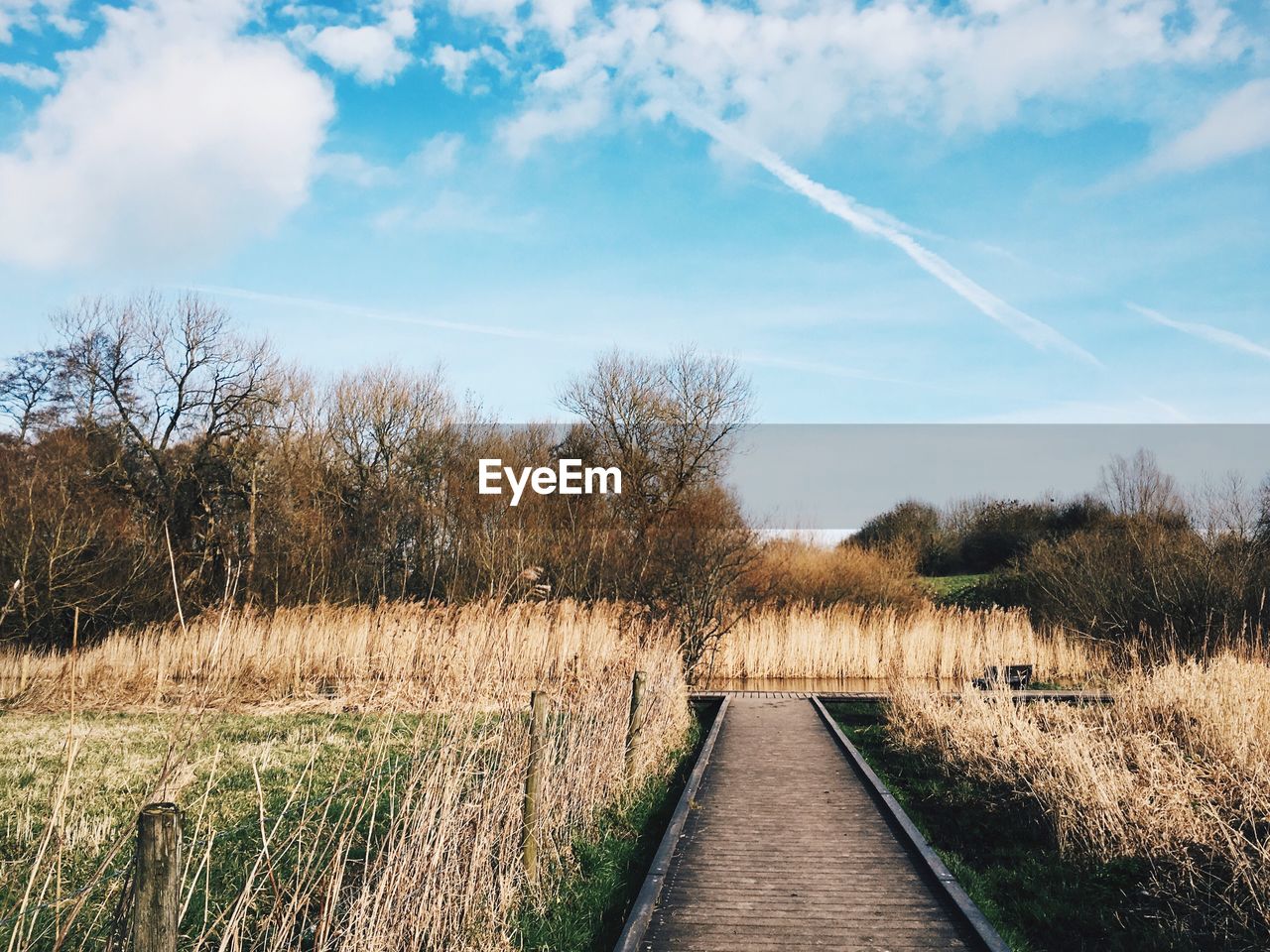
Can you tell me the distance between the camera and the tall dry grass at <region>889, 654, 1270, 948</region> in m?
5.66

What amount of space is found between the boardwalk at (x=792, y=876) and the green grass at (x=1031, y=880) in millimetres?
537

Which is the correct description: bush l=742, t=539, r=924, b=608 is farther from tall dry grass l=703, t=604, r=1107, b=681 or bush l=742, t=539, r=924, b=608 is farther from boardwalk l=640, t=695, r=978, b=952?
boardwalk l=640, t=695, r=978, b=952

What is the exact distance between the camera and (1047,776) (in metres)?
7.41

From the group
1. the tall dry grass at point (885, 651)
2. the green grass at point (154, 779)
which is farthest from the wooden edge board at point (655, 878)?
the tall dry grass at point (885, 651)

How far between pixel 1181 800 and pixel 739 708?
8418 millimetres

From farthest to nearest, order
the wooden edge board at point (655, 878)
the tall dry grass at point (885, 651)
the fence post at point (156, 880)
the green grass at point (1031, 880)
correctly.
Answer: the tall dry grass at point (885, 651)
the green grass at point (1031, 880)
the wooden edge board at point (655, 878)
the fence post at point (156, 880)

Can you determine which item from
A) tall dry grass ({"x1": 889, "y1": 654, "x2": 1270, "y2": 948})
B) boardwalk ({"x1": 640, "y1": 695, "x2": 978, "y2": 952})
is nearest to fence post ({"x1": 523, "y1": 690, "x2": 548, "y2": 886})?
boardwalk ({"x1": 640, "y1": 695, "x2": 978, "y2": 952})

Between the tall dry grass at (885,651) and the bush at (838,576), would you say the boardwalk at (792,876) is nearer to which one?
the tall dry grass at (885,651)

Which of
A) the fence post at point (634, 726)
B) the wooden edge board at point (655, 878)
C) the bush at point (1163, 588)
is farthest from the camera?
the bush at point (1163, 588)

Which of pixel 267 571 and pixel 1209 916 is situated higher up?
pixel 267 571

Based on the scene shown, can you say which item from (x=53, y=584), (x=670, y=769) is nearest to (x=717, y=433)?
(x=53, y=584)

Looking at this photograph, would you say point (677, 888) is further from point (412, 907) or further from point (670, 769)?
point (670, 769)

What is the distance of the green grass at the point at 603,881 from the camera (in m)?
5.14

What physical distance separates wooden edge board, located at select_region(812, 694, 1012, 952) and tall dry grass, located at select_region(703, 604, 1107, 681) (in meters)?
9.49
